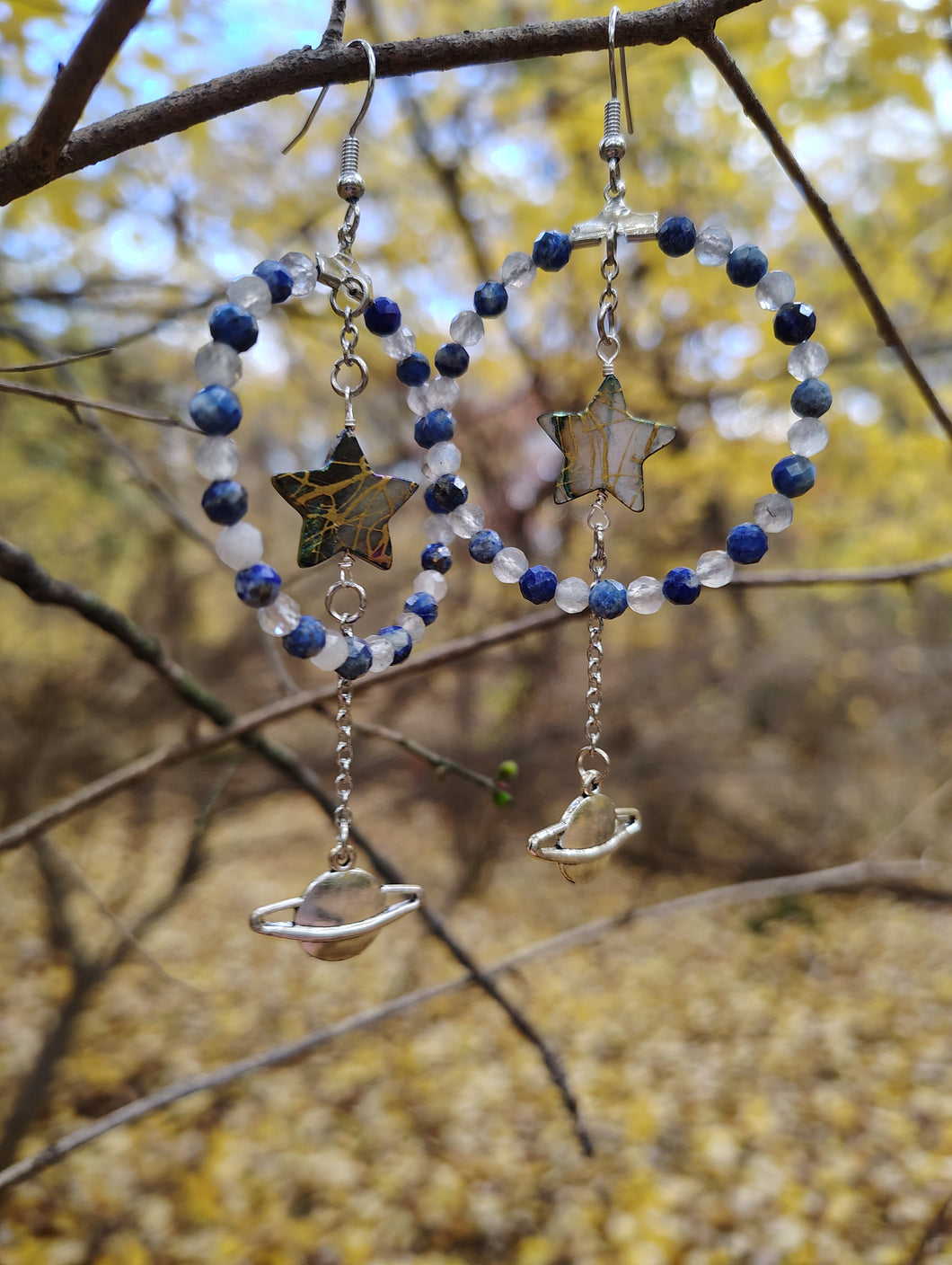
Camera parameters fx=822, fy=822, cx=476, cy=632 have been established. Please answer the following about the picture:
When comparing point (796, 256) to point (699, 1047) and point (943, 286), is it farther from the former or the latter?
point (699, 1047)

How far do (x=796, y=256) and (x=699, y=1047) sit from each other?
311 centimetres

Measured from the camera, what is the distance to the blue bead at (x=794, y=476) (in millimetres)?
1062

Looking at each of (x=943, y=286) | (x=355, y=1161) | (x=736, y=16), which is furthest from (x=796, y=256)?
(x=355, y=1161)

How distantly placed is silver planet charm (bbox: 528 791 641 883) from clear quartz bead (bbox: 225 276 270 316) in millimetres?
690

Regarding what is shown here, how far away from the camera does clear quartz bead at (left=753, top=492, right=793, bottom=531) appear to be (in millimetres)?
1079

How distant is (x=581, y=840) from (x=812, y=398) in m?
0.65

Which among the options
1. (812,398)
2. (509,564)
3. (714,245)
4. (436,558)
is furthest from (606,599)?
(714,245)

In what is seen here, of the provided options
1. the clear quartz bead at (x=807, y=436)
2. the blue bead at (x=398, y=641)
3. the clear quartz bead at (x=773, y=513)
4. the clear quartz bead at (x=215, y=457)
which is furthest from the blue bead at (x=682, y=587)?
the clear quartz bead at (x=215, y=457)

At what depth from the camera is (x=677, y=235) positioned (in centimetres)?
104

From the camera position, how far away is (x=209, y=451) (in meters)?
0.89

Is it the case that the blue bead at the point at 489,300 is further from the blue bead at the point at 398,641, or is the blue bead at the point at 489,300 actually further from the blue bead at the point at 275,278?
the blue bead at the point at 398,641

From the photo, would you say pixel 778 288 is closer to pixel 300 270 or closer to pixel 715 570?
pixel 715 570

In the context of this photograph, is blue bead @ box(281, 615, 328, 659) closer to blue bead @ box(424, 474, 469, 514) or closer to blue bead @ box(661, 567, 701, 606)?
blue bead @ box(424, 474, 469, 514)

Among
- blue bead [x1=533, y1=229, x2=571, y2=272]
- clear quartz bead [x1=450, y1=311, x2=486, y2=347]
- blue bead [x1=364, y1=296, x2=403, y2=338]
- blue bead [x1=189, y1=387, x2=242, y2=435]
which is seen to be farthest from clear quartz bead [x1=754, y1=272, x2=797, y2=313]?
blue bead [x1=189, y1=387, x2=242, y2=435]
